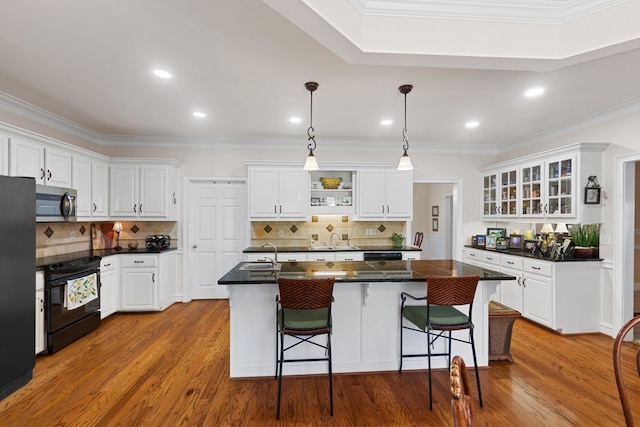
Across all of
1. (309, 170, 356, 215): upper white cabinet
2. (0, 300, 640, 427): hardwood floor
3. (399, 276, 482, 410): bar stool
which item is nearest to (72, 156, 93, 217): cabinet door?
(0, 300, 640, 427): hardwood floor

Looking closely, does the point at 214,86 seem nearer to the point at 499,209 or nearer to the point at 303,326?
the point at 303,326

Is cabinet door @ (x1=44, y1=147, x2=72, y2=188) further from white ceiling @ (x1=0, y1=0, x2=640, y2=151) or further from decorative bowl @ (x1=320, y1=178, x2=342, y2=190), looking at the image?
decorative bowl @ (x1=320, y1=178, x2=342, y2=190)

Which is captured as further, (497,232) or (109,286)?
(497,232)

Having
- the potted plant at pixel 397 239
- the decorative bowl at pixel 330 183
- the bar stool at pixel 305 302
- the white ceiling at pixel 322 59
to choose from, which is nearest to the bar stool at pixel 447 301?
the bar stool at pixel 305 302

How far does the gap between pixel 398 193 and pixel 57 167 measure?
182 inches

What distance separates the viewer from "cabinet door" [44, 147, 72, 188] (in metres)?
3.44

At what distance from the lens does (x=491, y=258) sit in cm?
478

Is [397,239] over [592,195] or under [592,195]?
under

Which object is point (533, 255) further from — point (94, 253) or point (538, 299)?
point (94, 253)

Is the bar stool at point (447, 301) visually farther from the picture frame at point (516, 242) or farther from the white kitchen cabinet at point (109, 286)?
the white kitchen cabinet at point (109, 286)

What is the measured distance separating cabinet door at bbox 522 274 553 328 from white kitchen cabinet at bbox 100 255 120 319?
217 inches

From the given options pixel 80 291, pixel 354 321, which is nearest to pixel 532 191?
pixel 354 321

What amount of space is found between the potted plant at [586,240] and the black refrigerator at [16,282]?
556 centimetres

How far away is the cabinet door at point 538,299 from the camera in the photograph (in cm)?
374
